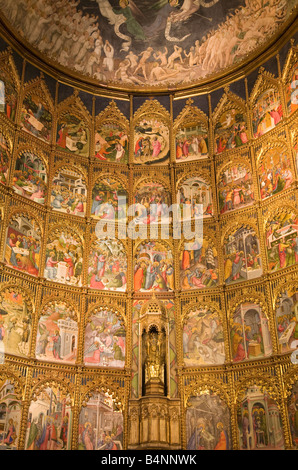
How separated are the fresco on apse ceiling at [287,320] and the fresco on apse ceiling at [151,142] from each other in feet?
27.0

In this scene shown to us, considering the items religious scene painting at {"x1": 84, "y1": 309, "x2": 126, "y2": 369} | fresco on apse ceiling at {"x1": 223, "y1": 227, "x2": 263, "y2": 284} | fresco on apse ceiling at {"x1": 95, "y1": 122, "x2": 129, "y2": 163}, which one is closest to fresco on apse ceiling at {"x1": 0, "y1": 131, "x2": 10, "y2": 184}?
fresco on apse ceiling at {"x1": 95, "y1": 122, "x2": 129, "y2": 163}

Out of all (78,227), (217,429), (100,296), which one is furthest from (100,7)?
(217,429)

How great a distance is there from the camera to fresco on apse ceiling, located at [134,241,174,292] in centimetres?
2033

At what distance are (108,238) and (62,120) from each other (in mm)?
5670

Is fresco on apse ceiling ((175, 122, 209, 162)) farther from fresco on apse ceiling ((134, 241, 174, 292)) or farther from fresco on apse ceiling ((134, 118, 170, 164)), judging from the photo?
fresco on apse ceiling ((134, 241, 174, 292))

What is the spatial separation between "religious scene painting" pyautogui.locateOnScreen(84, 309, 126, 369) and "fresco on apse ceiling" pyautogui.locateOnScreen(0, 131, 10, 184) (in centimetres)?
599

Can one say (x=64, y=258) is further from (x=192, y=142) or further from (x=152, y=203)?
(x=192, y=142)

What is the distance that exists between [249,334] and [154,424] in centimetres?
442

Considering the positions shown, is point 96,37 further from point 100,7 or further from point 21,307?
point 21,307

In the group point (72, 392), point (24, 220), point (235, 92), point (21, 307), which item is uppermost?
point (235, 92)

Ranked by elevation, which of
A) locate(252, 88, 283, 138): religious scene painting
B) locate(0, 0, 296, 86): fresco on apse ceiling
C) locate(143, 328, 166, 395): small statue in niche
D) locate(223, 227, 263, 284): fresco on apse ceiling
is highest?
locate(0, 0, 296, 86): fresco on apse ceiling

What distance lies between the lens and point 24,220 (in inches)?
771

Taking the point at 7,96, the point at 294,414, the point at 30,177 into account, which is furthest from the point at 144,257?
the point at 7,96

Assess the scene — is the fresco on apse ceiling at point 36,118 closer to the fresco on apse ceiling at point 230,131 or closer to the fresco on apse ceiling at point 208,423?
the fresco on apse ceiling at point 230,131
